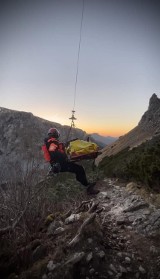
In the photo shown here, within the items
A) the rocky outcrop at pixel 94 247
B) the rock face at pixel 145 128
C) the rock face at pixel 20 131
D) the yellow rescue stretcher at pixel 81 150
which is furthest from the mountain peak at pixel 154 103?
the rock face at pixel 20 131

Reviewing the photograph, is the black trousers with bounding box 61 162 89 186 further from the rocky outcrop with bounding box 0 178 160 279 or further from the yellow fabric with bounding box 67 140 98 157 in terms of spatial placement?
the rocky outcrop with bounding box 0 178 160 279

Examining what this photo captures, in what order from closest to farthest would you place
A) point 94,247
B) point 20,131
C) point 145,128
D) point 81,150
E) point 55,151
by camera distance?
point 94,247 → point 55,151 → point 81,150 → point 145,128 → point 20,131

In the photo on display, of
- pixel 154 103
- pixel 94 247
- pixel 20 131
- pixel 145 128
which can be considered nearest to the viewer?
pixel 94 247

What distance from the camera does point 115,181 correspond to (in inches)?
522

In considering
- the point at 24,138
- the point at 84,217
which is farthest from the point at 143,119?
the point at 24,138

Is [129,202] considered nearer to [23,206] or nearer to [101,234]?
[101,234]

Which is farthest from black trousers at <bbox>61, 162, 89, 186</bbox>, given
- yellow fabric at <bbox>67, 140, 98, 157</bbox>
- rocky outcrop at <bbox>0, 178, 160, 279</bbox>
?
rocky outcrop at <bbox>0, 178, 160, 279</bbox>

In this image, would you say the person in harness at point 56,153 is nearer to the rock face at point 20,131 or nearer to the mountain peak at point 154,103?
the mountain peak at point 154,103

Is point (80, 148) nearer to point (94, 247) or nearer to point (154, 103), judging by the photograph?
point (94, 247)

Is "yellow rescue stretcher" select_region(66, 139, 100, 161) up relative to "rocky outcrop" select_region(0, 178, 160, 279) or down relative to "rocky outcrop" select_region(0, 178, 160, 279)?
up

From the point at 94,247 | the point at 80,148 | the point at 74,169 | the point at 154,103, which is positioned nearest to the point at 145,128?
the point at 154,103

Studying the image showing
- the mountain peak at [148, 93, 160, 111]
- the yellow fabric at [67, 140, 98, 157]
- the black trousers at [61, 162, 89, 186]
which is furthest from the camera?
the mountain peak at [148, 93, 160, 111]

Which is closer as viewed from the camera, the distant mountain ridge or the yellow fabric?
the yellow fabric

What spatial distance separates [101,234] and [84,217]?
813mm
